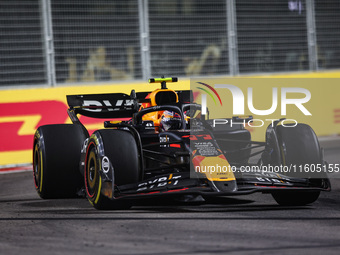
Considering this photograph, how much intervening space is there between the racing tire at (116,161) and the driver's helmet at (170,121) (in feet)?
3.66

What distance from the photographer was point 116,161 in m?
6.80

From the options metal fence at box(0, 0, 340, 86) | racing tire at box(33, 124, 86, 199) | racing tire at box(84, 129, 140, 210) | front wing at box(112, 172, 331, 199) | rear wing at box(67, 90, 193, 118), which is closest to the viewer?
front wing at box(112, 172, 331, 199)

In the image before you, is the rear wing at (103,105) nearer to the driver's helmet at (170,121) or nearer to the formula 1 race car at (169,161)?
the formula 1 race car at (169,161)

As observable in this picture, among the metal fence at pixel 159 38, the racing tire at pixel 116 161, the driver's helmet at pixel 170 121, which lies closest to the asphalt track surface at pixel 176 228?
the racing tire at pixel 116 161

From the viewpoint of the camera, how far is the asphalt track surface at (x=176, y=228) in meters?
5.00

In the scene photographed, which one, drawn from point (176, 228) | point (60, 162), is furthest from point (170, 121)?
point (176, 228)

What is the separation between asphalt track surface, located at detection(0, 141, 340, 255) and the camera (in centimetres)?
500

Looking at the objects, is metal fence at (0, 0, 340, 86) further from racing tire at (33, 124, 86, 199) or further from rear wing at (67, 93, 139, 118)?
racing tire at (33, 124, 86, 199)

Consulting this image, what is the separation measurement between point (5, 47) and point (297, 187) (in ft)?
24.6

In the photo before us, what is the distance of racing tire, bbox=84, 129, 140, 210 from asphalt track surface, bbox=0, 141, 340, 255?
122 millimetres

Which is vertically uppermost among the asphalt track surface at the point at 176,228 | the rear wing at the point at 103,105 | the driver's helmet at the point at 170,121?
the rear wing at the point at 103,105

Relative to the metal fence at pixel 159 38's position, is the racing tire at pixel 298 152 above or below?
below

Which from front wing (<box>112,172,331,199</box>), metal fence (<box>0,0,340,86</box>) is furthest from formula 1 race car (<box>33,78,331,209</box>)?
metal fence (<box>0,0,340,86</box>)

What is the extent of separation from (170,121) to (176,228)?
243 centimetres
